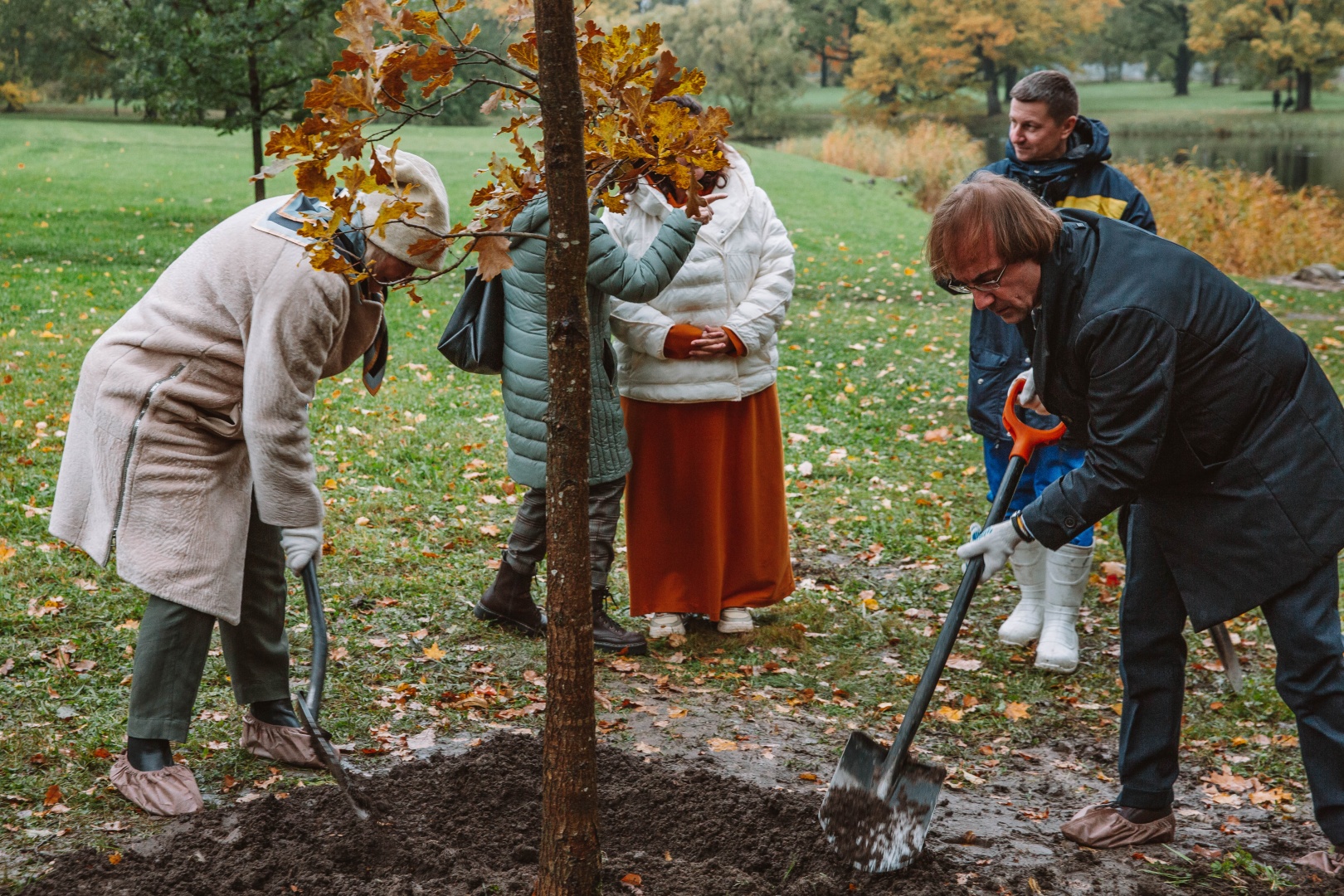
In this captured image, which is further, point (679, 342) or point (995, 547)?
point (679, 342)

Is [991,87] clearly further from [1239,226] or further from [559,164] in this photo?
[559,164]

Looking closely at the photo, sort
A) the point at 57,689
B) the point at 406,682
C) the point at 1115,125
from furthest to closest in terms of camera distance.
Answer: the point at 1115,125 < the point at 406,682 < the point at 57,689

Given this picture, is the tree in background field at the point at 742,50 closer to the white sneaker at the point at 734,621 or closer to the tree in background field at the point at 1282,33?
the tree in background field at the point at 1282,33

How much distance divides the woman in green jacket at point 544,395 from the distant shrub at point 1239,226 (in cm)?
1238

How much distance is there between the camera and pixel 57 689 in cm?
380

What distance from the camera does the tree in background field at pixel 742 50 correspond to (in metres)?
41.8

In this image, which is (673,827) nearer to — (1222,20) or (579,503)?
(579,503)

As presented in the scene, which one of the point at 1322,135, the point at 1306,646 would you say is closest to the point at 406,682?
the point at 1306,646

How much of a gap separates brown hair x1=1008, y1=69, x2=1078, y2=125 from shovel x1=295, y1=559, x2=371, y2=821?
2.89 meters

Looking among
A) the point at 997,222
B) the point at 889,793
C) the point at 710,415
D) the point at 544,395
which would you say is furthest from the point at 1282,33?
the point at 889,793

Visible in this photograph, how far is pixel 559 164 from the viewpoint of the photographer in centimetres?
221

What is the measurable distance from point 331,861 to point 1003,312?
2.09 meters

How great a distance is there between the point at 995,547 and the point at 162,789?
2.30 meters

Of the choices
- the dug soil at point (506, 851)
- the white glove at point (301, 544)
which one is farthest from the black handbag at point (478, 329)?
the dug soil at point (506, 851)
